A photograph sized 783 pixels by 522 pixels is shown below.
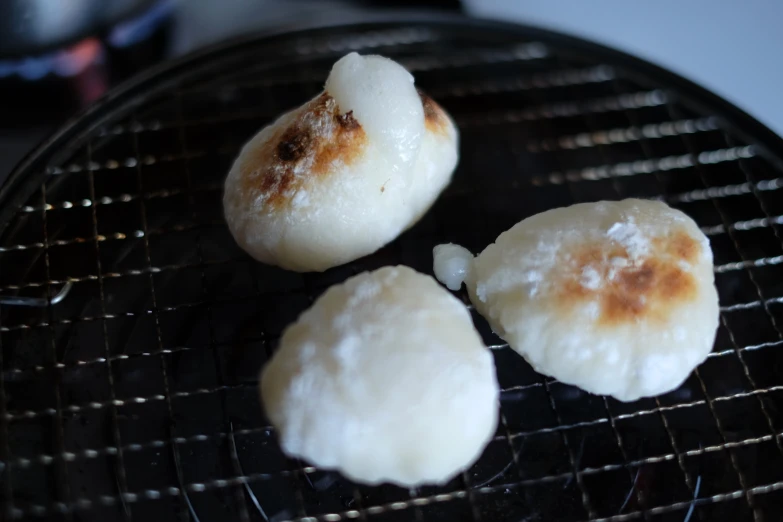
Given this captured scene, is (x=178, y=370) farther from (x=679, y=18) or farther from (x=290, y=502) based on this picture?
(x=679, y=18)

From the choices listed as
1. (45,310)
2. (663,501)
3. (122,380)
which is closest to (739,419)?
(663,501)

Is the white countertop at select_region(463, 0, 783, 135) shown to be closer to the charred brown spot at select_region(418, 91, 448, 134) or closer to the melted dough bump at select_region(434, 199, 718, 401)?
the charred brown spot at select_region(418, 91, 448, 134)

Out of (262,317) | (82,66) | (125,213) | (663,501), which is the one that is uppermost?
(82,66)

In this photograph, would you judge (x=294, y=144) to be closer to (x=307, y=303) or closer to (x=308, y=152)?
(x=308, y=152)

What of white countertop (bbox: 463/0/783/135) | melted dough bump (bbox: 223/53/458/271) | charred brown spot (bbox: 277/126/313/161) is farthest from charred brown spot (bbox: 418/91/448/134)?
white countertop (bbox: 463/0/783/135)

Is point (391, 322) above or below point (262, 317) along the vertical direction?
above
